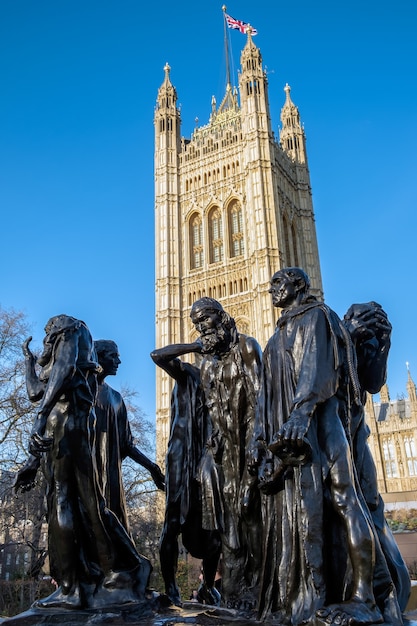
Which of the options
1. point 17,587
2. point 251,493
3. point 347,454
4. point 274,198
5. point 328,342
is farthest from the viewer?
point 274,198

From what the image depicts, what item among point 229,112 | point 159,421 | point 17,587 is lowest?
point 17,587

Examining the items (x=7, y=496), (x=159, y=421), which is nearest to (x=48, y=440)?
(x=7, y=496)

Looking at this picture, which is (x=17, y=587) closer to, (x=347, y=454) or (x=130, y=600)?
(x=130, y=600)

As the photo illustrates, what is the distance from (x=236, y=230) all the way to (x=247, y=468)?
136 feet

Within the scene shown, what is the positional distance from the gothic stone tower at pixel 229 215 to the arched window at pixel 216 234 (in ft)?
0.26

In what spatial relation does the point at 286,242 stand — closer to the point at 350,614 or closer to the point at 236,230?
the point at 236,230

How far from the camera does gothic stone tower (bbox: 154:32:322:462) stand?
4103cm

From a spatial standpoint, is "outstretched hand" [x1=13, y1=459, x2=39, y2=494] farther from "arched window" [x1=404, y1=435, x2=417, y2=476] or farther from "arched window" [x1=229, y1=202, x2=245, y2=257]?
"arched window" [x1=404, y1=435, x2=417, y2=476]

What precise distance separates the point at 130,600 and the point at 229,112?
52.1 metres

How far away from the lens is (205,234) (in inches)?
1764

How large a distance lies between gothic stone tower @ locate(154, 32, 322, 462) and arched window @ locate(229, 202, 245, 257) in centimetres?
8

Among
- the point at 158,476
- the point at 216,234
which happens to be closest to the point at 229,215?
the point at 216,234

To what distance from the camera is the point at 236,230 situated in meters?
44.3

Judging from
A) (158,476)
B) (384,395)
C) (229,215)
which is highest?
(229,215)
